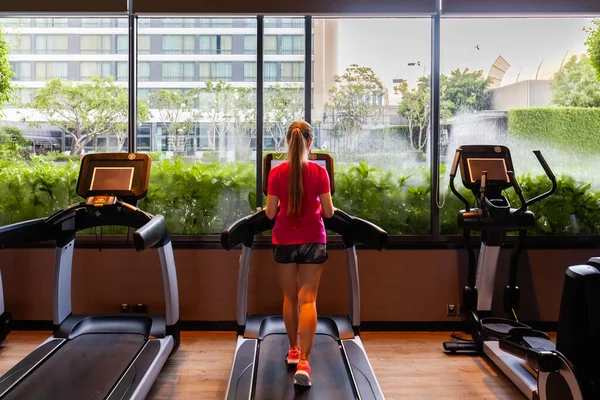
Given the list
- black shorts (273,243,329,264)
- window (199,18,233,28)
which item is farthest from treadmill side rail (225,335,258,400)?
window (199,18,233,28)

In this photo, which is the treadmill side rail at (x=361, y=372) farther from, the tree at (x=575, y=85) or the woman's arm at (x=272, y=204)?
the tree at (x=575, y=85)

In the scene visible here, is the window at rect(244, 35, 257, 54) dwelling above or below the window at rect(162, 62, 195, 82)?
above

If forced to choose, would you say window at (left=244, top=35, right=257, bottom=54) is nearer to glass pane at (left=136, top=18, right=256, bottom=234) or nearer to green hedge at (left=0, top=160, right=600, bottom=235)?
glass pane at (left=136, top=18, right=256, bottom=234)

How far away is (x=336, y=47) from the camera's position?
4684 mm

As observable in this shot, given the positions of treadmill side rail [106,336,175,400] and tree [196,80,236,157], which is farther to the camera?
tree [196,80,236,157]

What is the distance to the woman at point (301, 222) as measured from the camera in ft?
9.66

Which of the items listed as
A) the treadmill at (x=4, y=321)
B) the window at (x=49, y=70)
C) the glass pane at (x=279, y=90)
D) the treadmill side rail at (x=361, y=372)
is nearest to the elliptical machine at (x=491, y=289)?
the treadmill side rail at (x=361, y=372)

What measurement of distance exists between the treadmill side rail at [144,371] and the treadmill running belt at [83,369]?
2.0 inches

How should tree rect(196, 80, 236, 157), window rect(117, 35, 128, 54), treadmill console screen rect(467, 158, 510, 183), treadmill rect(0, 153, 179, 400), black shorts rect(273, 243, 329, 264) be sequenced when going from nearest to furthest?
black shorts rect(273, 243, 329, 264) < treadmill rect(0, 153, 179, 400) < treadmill console screen rect(467, 158, 510, 183) < window rect(117, 35, 128, 54) < tree rect(196, 80, 236, 157)

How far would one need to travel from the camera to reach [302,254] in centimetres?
302

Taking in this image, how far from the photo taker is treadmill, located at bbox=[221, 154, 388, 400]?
117 inches

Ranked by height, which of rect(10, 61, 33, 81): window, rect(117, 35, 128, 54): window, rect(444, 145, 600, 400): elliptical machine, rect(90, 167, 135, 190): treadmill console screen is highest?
rect(117, 35, 128, 54): window

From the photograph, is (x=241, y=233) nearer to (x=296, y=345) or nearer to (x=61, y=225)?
(x=296, y=345)

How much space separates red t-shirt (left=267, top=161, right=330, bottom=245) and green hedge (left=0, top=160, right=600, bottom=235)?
1685mm
